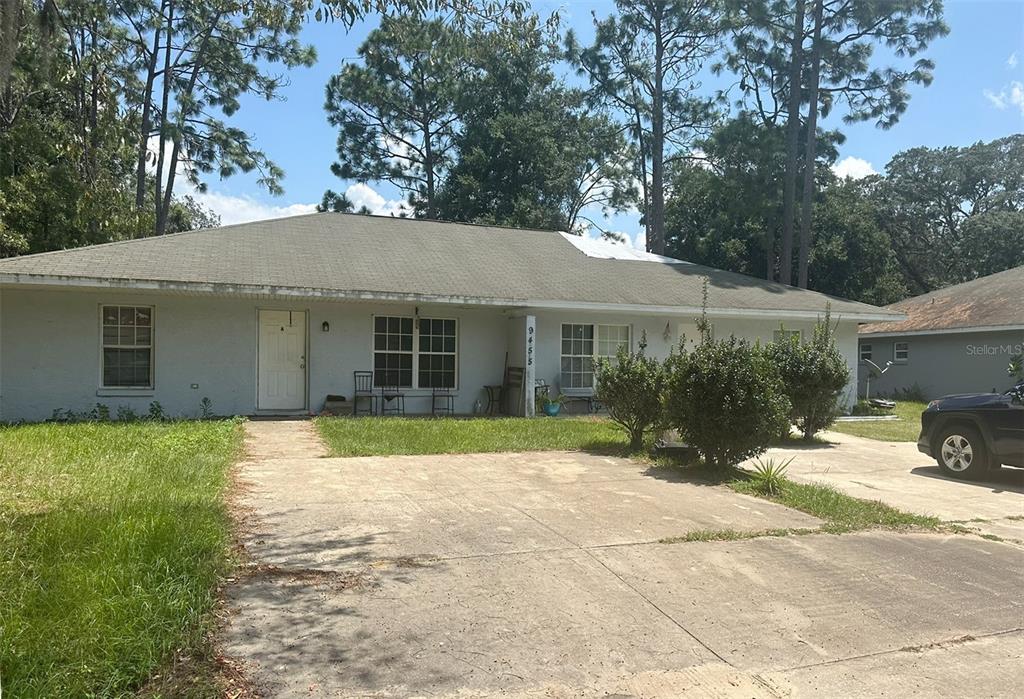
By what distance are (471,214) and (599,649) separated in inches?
1178

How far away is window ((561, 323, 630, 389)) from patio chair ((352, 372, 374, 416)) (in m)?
4.41

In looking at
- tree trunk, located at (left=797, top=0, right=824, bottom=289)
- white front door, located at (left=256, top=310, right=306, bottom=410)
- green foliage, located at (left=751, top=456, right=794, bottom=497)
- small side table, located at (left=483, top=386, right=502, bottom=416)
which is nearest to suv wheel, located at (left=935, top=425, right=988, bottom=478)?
green foliage, located at (left=751, top=456, right=794, bottom=497)

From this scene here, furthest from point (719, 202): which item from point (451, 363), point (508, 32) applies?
point (508, 32)

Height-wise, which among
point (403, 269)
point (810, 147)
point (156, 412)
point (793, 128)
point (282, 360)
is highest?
point (793, 128)

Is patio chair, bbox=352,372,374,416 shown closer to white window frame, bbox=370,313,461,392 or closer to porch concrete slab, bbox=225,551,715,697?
white window frame, bbox=370,313,461,392

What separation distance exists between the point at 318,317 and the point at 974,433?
37.7 ft

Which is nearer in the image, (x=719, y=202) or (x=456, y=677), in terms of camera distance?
Result: (x=456, y=677)

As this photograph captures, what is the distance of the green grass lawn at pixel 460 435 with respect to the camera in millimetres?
10352

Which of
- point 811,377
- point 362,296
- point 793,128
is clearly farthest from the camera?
point 793,128

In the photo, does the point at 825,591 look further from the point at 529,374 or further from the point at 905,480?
the point at 529,374

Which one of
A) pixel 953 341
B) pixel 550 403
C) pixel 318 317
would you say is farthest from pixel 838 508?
pixel 953 341

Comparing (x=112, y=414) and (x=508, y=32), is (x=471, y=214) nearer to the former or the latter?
(x=112, y=414)

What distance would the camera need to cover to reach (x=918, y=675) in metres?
3.58

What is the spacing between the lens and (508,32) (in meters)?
6.86
